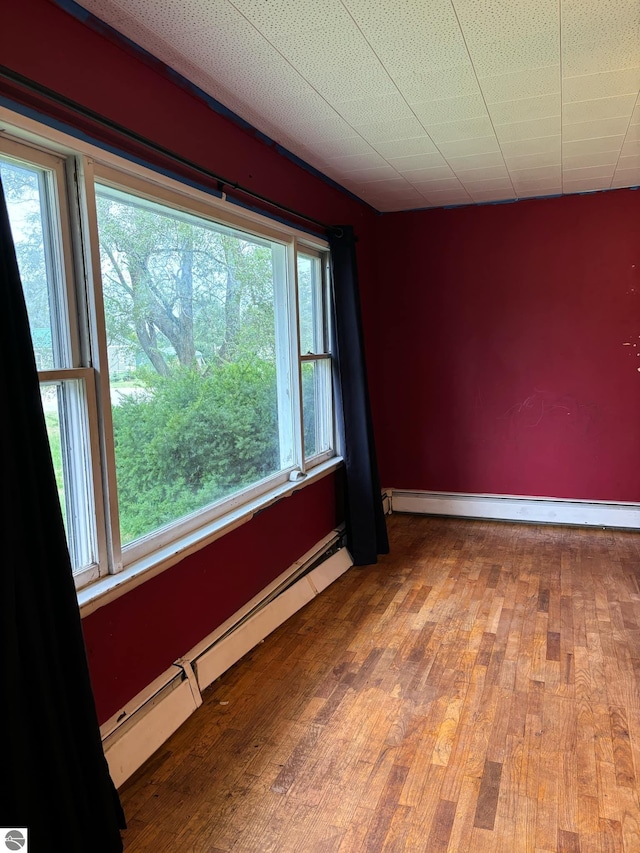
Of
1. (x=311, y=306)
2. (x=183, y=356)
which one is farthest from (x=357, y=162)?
(x=183, y=356)

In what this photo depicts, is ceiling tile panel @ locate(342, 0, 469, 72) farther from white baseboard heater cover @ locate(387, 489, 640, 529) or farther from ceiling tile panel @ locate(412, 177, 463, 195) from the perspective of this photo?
white baseboard heater cover @ locate(387, 489, 640, 529)

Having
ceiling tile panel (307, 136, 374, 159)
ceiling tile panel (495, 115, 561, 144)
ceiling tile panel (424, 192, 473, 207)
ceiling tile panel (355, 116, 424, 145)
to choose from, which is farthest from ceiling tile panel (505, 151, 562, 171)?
ceiling tile panel (307, 136, 374, 159)

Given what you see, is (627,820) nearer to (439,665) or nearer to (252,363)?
(439,665)

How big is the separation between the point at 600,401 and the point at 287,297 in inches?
101

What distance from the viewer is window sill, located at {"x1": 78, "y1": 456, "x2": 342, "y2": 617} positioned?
1.98 meters

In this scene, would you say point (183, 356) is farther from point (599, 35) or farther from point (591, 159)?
point (591, 159)

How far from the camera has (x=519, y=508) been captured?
4.80 m

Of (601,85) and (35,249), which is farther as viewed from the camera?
(601,85)

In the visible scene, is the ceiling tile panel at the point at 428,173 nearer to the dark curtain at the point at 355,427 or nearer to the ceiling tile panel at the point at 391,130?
the dark curtain at the point at 355,427

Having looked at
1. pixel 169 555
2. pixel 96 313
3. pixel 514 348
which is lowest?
pixel 169 555

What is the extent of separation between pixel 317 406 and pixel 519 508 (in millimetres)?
1937

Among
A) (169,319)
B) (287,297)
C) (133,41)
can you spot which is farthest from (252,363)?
(133,41)

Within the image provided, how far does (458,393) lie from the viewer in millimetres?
4879

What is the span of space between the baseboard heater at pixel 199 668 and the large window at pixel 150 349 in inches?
19.6
